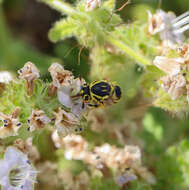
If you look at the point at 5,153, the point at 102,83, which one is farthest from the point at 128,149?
A: the point at 5,153

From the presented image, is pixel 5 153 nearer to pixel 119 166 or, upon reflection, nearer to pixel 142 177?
pixel 119 166

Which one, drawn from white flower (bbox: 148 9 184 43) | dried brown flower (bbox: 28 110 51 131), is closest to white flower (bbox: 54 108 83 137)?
dried brown flower (bbox: 28 110 51 131)

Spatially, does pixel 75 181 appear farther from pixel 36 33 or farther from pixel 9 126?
pixel 36 33

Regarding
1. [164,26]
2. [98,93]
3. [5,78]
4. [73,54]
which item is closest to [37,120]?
[98,93]

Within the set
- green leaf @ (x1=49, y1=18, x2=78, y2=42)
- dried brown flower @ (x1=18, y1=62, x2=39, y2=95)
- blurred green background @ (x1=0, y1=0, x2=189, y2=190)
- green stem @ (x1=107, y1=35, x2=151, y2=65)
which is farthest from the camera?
blurred green background @ (x1=0, y1=0, x2=189, y2=190)

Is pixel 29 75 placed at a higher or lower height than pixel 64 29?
lower

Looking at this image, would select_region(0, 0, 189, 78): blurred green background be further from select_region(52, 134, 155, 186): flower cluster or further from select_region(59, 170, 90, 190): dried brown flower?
select_region(59, 170, 90, 190): dried brown flower

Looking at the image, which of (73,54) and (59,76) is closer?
(59,76)

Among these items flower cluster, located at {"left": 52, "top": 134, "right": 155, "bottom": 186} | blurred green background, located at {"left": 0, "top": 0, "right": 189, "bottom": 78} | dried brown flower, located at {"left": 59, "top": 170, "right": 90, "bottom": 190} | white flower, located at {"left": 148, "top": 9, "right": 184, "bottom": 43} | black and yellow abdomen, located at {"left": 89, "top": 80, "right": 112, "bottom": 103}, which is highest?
blurred green background, located at {"left": 0, "top": 0, "right": 189, "bottom": 78}
